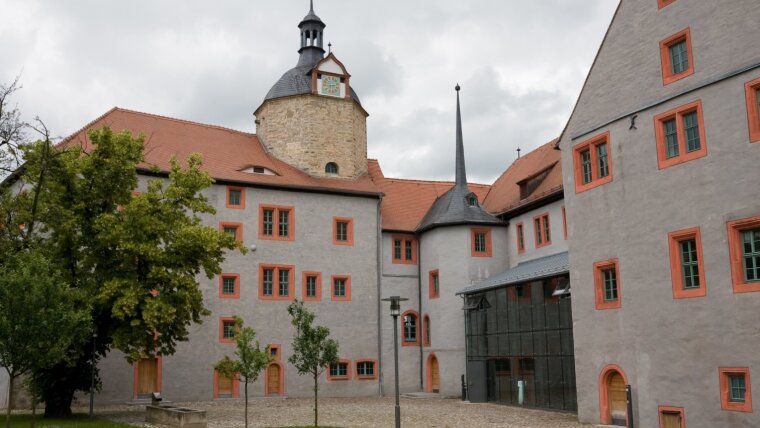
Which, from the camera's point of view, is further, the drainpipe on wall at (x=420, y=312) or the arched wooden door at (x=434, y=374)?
the drainpipe on wall at (x=420, y=312)

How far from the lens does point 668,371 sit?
1834cm

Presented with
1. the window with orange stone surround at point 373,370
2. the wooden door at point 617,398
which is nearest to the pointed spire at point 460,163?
the window with orange stone surround at point 373,370

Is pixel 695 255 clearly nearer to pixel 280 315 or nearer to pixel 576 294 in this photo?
pixel 576 294

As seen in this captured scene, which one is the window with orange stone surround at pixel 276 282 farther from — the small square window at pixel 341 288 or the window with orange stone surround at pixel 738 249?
the window with orange stone surround at pixel 738 249

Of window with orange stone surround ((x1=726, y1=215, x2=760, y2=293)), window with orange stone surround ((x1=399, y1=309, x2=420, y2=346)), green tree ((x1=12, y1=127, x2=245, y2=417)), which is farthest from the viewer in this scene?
window with orange stone surround ((x1=399, y1=309, x2=420, y2=346))

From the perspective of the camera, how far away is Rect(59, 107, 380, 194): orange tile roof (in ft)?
108

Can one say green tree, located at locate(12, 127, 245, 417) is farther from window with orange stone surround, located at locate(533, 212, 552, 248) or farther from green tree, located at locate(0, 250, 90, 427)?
window with orange stone surround, located at locate(533, 212, 552, 248)

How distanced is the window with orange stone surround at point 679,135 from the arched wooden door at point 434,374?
710 inches

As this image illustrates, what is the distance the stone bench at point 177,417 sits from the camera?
20.1m

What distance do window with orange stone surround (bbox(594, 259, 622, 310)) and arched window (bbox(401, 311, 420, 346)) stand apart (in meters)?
15.7

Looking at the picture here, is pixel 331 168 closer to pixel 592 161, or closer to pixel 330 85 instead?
pixel 330 85

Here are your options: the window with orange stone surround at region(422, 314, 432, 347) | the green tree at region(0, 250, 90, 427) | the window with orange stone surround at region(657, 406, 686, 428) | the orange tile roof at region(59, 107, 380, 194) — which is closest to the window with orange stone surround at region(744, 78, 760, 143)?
the window with orange stone surround at region(657, 406, 686, 428)

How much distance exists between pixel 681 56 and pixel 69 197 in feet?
61.4

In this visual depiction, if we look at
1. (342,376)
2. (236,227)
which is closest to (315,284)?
(342,376)
